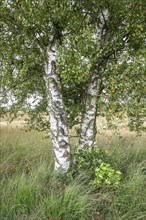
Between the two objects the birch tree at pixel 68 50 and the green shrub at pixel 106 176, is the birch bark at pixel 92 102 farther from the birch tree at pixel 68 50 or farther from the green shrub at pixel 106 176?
the green shrub at pixel 106 176

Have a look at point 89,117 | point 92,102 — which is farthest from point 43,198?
point 92,102

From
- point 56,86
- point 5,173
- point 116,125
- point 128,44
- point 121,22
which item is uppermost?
point 121,22

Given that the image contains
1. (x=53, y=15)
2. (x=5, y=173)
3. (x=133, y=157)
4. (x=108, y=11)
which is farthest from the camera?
(x=133, y=157)

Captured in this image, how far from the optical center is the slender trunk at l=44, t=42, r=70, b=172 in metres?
6.80

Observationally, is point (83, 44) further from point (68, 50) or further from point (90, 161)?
point (90, 161)

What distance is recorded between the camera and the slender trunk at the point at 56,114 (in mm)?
6805

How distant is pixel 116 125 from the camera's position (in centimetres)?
640

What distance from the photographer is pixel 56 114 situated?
6.87m

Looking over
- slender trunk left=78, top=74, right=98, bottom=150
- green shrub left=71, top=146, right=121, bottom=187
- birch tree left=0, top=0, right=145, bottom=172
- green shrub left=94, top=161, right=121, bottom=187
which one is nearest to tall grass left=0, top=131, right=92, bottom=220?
green shrub left=94, top=161, right=121, bottom=187

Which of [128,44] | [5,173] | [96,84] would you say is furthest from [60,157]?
[128,44]

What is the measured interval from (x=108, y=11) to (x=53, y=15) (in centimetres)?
134

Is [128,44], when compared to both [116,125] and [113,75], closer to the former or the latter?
[113,75]

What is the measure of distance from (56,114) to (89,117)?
87 cm

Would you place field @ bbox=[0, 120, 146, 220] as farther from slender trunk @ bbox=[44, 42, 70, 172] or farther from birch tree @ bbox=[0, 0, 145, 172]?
birch tree @ bbox=[0, 0, 145, 172]
